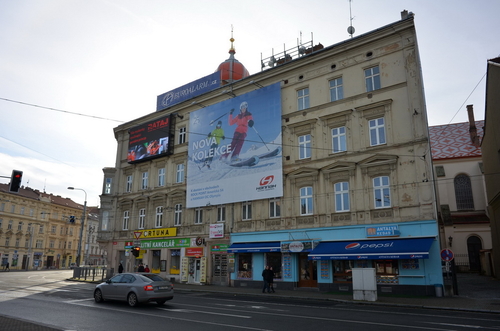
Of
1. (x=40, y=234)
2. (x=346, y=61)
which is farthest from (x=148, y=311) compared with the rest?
(x=40, y=234)

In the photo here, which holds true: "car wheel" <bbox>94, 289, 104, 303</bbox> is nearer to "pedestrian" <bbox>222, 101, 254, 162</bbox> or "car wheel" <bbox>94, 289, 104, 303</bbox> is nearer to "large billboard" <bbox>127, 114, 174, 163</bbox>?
"pedestrian" <bbox>222, 101, 254, 162</bbox>

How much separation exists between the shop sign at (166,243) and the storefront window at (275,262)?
26.7 ft

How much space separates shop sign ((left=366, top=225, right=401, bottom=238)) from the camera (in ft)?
72.2

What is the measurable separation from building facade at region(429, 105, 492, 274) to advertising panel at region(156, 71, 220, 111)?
93.6 feet

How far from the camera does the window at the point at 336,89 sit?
26.6 metres

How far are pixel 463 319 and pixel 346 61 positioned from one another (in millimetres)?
18405

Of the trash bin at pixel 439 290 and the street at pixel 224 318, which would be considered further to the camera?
the trash bin at pixel 439 290

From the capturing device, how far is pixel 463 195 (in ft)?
153

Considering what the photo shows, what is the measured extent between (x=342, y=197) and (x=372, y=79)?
805cm

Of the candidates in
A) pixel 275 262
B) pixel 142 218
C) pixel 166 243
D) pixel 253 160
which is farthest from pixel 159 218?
pixel 275 262

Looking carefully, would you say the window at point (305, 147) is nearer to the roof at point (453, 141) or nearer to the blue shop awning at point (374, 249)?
the blue shop awning at point (374, 249)

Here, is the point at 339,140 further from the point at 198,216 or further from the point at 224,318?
the point at 224,318

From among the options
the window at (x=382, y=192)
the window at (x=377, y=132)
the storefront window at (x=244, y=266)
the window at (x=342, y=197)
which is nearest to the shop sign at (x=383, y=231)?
the window at (x=382, y=192)

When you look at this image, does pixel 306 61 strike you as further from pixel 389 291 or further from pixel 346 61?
pixel 389 291
